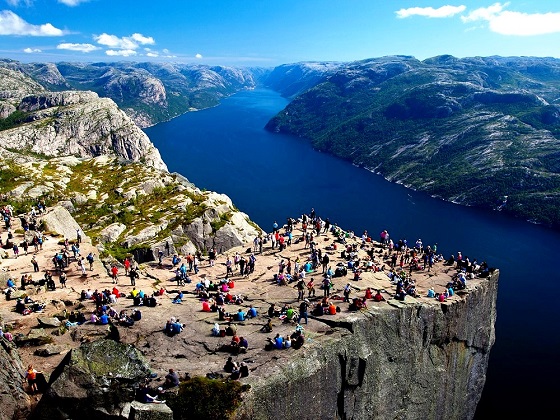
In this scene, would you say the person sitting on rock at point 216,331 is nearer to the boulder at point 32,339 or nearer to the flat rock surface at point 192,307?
the flat rock surface at point 192,307

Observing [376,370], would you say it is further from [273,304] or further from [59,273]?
[59,273]

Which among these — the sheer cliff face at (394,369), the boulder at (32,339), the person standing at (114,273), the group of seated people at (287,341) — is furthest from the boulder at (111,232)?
the sheer cliff face at (394,369)

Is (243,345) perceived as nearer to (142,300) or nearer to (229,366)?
(229,366)

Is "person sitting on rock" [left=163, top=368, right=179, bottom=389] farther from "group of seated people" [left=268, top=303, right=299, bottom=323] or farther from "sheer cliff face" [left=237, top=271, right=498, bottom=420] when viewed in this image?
"group of seated people" [left=268, top=303, right=299, bottom=323]

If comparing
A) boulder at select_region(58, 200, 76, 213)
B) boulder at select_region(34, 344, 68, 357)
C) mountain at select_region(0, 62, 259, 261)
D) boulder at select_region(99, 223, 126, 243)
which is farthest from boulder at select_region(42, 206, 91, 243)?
boulder at select_region(34, 344, 68, 357)

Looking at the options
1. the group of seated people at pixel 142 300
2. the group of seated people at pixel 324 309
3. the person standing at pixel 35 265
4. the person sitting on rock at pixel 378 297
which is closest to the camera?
the group of seated people at pixel 142 300

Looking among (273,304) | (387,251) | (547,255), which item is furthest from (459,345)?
(547,255)
